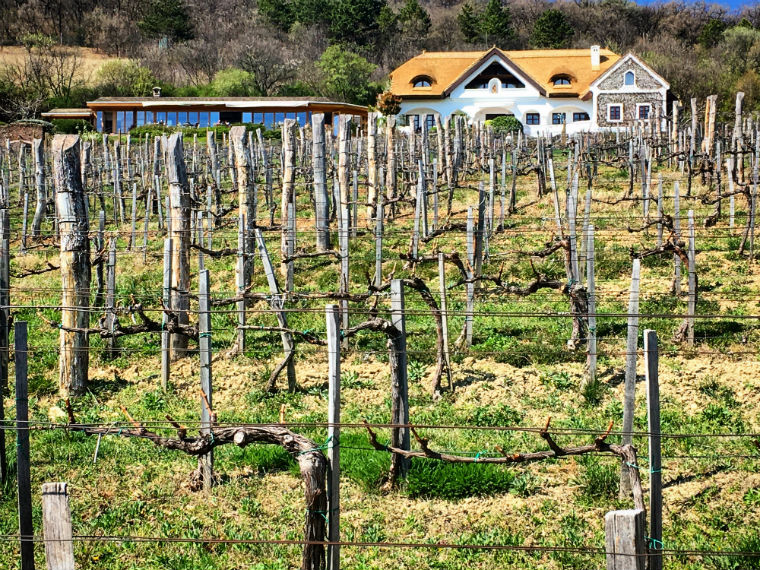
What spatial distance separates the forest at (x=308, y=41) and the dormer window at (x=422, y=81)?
4.95 m

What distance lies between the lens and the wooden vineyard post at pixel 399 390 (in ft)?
24.3

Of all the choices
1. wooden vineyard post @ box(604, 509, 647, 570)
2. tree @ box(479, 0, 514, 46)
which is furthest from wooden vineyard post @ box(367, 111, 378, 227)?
tree @ box(479, 0, 514, 46)

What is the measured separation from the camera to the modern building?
50.1 meters

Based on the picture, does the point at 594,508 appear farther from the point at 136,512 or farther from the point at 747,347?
the point at 747,347

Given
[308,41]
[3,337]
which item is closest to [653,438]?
[3,337]

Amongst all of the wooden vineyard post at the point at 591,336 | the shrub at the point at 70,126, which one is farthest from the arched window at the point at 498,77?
the wooden vineyard post at the point at 591,336

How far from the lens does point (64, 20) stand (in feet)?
299

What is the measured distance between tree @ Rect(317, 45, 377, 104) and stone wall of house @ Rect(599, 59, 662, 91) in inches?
592

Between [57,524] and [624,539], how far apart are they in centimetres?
237

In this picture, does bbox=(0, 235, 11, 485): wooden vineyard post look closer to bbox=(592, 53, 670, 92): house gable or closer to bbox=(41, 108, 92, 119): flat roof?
bbox=(592, 53, 670, 92): house gable

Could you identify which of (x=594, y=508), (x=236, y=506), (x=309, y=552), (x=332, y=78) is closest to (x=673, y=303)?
(x=594, y=508)

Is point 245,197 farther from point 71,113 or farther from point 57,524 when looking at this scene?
point 71,113

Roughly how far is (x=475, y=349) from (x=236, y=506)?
15.6ft

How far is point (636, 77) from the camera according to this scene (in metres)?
48.2
